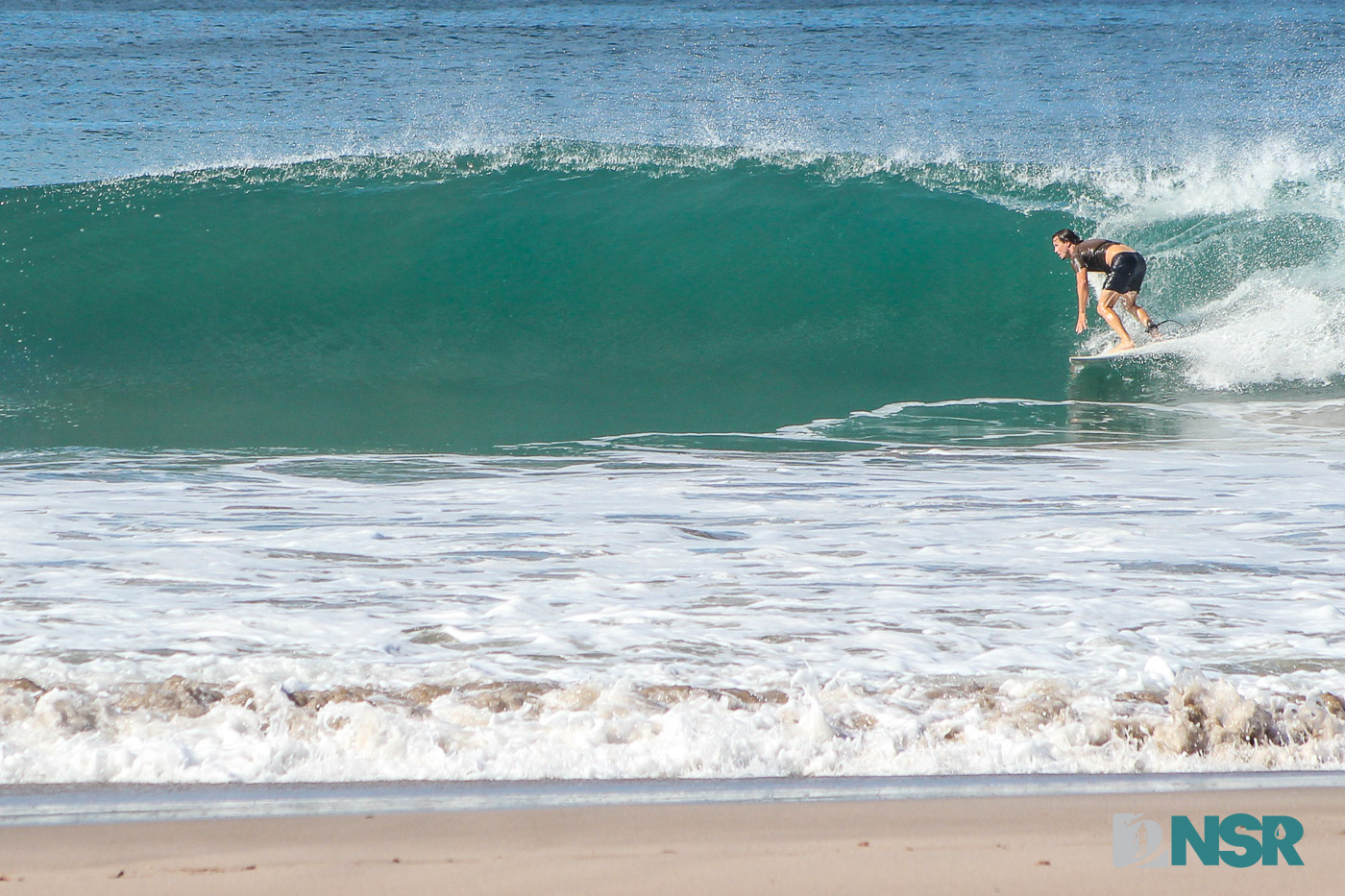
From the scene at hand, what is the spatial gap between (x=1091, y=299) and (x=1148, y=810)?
8.50 meters

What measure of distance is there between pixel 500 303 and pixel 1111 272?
→ 523 cm

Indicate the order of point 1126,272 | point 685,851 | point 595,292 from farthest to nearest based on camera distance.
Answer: point 595,292
point 1126,272
point 685,851

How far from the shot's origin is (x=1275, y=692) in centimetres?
218

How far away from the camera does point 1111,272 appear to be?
8055 millimetres

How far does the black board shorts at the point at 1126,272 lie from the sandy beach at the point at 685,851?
6.93m

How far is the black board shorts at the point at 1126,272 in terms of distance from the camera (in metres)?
7.99

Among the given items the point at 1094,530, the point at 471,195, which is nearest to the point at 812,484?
the point at 1094,530

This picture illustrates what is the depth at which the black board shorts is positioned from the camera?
26.2 ft

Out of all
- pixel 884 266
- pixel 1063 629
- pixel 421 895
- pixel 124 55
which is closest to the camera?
pixel 421 895

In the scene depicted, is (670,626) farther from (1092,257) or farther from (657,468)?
(1092,257)

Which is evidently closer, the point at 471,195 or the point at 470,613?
the point at 470,613

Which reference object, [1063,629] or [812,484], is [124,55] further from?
[1063,629]

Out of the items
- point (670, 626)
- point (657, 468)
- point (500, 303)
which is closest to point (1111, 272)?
point (657, 468)

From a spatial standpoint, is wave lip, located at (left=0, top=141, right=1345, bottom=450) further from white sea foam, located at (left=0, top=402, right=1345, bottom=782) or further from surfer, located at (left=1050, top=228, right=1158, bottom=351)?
white sea foam, located at (left=0, top=402, right=1345, bottom=782)
